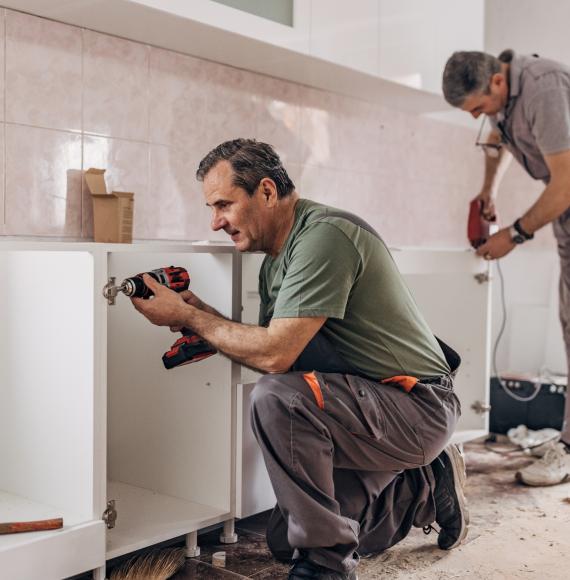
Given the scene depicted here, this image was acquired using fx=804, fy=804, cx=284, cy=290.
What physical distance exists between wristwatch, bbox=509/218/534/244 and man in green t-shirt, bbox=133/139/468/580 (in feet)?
3.22

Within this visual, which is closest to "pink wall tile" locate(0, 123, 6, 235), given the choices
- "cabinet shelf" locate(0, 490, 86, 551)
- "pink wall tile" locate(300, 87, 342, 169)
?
"cabinet shelf" locate(0, 490, 86, 551)

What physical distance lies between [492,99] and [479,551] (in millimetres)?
1507

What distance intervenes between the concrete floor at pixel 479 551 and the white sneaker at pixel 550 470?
0.08 meters

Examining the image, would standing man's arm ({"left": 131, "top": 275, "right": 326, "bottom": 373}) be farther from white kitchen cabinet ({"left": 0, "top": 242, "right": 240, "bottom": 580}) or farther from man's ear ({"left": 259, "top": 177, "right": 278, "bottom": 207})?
man's ear ({"left": 259, "top": 177, "right": 278, "bottom": 207})

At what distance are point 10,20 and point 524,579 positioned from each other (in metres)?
1.83

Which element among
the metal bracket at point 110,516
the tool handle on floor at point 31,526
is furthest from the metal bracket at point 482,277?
the tool handle on floor at point 31,526

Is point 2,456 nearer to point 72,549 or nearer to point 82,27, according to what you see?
point 72,549

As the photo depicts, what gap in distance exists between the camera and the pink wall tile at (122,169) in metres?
2.22

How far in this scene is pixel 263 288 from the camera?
6.47 feet

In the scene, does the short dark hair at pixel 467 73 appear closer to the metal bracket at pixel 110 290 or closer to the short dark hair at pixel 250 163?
the short dark hair at pixel 250 163

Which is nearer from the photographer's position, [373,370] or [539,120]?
[373,370]

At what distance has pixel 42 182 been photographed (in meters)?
2.11

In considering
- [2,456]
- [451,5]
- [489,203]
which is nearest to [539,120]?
[489,203]

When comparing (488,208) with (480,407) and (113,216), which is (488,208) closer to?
(480,407)
